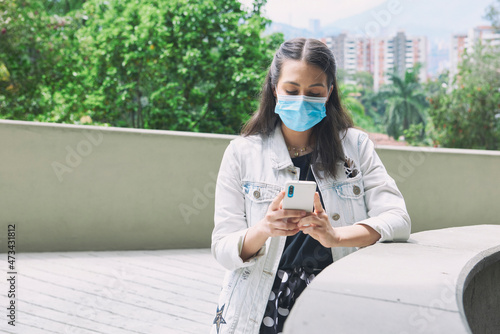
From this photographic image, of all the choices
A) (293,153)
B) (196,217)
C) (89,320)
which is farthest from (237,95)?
(293,153)

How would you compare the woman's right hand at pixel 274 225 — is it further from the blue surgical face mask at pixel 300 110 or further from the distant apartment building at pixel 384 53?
the distant apartment building at pixel 384 53

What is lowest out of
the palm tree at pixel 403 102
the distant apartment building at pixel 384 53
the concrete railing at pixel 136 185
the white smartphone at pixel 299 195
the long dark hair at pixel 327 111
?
the palm tree at pixel 403 102

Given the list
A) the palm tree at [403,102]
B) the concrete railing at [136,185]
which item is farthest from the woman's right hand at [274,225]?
the palm tree at [403,102]

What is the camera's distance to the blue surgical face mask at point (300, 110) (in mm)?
1775

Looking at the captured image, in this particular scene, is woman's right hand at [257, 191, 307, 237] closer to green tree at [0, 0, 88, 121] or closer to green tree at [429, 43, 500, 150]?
green tree at [0, 0, 88, 121]

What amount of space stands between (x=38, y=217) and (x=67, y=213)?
0.72ft

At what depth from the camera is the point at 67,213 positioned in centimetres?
475

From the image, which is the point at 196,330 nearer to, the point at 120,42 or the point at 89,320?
the point at 89,320

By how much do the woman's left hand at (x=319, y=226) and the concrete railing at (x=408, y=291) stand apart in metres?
0.07

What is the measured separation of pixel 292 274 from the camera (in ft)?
5.61

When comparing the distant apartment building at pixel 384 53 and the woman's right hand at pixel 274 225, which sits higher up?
the woman's right hand at pixel 274 225

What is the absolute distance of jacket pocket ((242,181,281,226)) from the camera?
174 centimetres

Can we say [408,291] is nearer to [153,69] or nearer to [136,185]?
[136,185]

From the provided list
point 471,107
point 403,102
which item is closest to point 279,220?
point 471,107
